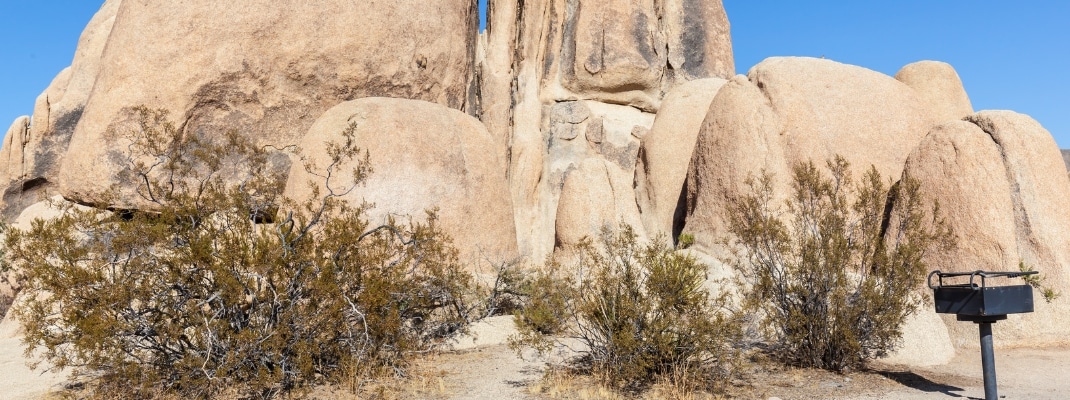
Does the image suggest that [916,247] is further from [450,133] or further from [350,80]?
[350,80]

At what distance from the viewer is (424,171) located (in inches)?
484

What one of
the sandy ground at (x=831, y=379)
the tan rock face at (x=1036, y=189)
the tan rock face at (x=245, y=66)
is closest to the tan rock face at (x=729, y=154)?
the tan rock face at (x=1036, y=189)

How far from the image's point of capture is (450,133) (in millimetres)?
13000

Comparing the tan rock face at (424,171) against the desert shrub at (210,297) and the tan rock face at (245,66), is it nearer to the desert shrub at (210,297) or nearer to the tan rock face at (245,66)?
the tan rock face at (245,66)

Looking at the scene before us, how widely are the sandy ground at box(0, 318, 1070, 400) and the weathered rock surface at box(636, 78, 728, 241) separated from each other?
666 centimetres

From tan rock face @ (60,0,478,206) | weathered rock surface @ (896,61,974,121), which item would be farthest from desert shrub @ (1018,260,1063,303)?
tan rock face @ (60,0,478,206)

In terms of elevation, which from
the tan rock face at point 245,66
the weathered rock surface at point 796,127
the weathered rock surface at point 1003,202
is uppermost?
the tan rock face at point 245,66

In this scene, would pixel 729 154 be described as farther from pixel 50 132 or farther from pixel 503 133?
pixel 50 132

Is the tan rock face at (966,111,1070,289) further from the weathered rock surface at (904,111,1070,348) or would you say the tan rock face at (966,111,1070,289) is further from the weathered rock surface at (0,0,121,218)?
the weathered rock surface at (0,0,121,218)

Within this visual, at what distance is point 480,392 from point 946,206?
668 centimetres

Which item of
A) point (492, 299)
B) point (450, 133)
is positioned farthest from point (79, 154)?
point (492, 299)

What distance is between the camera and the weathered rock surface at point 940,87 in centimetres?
1349

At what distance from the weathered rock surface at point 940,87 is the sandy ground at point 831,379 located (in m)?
5.92

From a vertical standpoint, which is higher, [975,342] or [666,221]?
[666,221]
